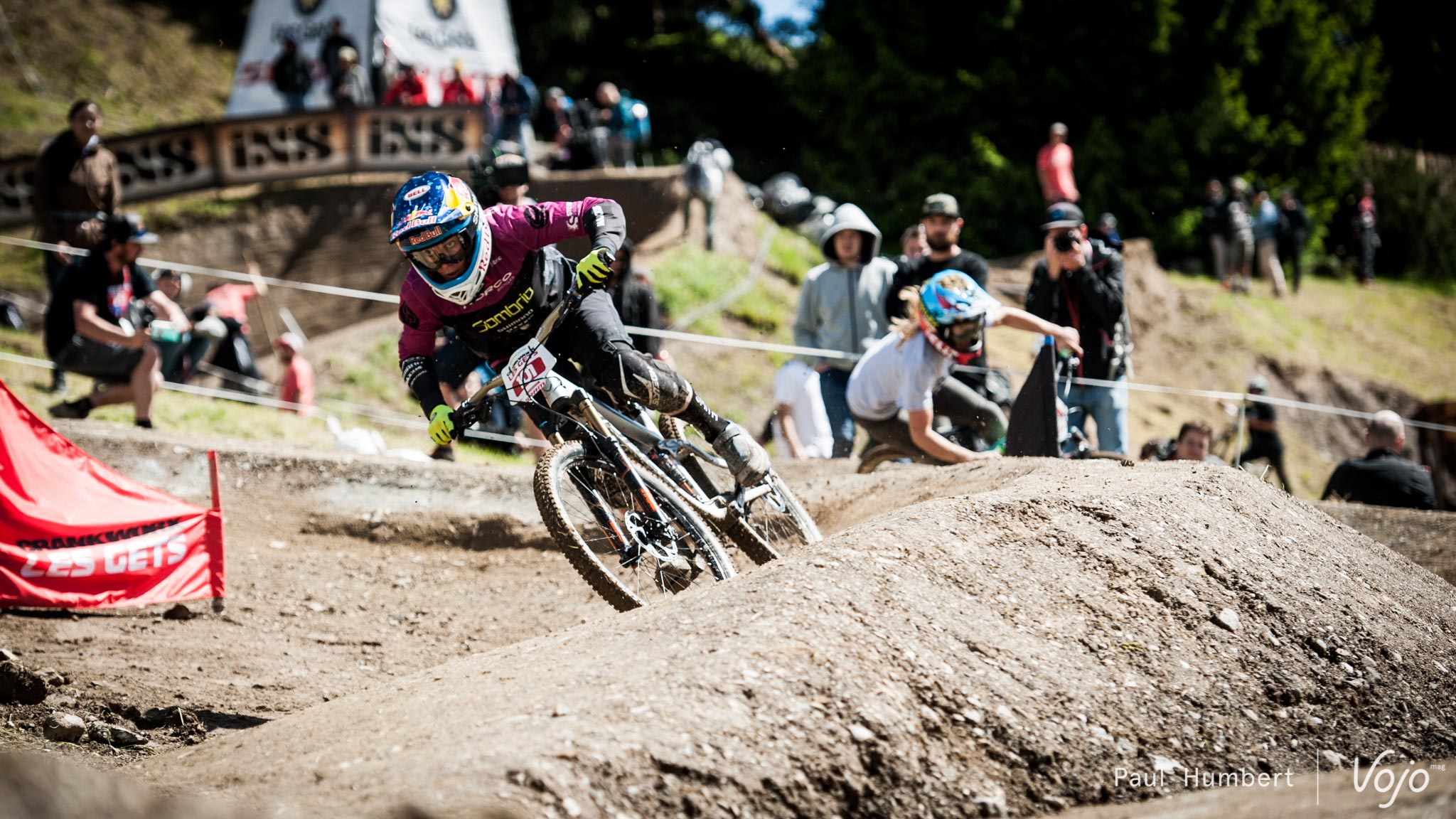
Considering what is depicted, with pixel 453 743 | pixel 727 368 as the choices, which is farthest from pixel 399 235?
pixel 727 368

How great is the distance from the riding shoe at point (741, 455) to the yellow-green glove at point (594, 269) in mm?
1143

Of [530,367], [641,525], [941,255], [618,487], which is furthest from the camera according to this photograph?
[941,255]

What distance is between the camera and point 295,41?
19.8 metres

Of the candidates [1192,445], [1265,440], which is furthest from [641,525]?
[1265,440]

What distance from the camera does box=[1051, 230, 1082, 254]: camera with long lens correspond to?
830cm

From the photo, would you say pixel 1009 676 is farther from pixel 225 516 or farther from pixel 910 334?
pixel 225 516

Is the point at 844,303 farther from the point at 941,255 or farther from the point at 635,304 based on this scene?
the point at 635,304

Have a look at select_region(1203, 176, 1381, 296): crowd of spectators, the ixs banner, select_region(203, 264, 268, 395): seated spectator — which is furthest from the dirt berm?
select_region(1203, 176, 1381, 296): crowd of spectators

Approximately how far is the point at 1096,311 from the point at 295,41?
1585 centimetres

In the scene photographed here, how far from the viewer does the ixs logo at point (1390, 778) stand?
3.29 meters

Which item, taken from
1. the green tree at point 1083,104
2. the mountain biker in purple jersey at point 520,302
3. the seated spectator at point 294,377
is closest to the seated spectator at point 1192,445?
the mountain biker in purple jersey at point 520,302

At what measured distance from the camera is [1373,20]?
103 feet

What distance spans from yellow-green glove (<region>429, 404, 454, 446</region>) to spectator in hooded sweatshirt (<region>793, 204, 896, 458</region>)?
4.34 m

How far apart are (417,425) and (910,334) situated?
274 inches
